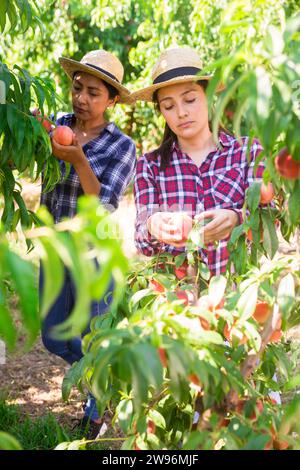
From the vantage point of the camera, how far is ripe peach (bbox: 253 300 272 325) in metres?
1.27

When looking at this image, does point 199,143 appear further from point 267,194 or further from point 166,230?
point 267,194

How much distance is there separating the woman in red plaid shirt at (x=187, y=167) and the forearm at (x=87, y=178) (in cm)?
29

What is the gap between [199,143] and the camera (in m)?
2.14

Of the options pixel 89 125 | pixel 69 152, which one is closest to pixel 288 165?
pixel 69 152

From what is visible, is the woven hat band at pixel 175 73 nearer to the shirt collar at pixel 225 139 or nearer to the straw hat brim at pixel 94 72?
the shirt collar at pixel 225 139

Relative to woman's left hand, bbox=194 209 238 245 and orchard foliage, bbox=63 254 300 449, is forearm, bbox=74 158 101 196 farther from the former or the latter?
orchard foliage, bbox=63 254 300 449

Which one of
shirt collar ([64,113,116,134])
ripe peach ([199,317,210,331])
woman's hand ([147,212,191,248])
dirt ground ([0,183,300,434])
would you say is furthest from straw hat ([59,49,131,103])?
ripe peach ([199,317,210,331])

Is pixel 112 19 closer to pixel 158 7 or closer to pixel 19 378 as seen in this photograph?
pixel 158 7

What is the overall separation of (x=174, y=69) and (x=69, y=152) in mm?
445

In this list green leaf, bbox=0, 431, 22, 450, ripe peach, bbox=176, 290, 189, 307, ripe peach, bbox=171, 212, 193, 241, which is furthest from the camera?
ripe peach, bbox=171, 212, 193, 241

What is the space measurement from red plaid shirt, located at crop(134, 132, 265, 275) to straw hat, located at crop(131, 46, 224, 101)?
21 centimetres

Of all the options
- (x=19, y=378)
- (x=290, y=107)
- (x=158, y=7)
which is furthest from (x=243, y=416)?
(x=158, y=7)

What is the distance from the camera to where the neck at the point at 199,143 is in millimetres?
2141

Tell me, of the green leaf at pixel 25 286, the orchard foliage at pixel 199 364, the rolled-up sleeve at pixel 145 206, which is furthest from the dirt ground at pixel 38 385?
the green leaf at pixel 25 286
